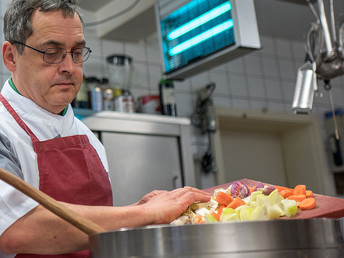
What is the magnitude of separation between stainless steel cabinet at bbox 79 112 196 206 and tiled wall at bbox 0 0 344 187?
0.64 m

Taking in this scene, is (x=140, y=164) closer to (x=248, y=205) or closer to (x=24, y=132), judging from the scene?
(x=24, y=132)

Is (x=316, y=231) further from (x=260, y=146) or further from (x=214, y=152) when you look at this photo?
(x=260, y=146)

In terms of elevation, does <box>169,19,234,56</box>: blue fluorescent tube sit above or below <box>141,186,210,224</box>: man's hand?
above

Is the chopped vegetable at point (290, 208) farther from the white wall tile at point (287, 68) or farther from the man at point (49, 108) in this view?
the white wall tile at point (287, 68)

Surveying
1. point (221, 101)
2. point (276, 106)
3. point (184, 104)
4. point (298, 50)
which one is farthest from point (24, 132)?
point (298, 50)

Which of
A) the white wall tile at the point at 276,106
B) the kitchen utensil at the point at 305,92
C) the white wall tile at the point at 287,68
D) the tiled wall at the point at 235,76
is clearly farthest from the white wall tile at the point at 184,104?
the kitchen utensil at the point at 305,92

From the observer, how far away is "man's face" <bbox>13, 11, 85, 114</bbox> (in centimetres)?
123

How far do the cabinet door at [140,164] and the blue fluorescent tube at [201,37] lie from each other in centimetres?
57

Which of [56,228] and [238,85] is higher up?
[238,85]

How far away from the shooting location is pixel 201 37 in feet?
9.18

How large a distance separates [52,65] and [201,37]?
1.66 meters

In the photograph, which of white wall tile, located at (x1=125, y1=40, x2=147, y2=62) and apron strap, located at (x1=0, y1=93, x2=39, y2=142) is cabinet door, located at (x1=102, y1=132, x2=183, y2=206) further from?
apron strap, located at (x1=0, y1=93, x2=39, y2=142)

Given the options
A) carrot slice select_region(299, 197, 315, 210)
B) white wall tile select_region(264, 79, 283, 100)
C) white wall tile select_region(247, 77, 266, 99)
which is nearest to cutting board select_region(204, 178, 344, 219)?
carrot slice select_region(299, 197, 315, 210)

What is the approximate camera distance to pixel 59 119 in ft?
4.30
